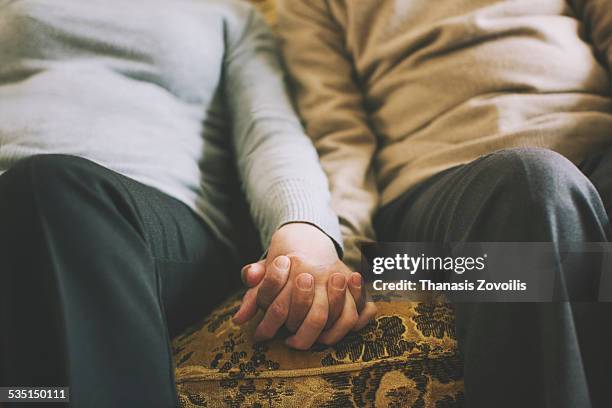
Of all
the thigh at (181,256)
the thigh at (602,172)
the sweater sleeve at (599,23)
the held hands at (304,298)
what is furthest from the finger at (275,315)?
the sweater sleeve at (599,23)

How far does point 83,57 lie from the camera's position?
691mm

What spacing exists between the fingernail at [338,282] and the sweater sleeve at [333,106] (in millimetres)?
138

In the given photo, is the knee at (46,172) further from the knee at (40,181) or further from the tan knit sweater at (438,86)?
the tan knit sweater at (438,86)

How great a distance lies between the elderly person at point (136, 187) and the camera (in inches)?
15.8

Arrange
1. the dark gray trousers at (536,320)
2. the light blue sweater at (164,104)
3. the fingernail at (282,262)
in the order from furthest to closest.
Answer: the light blue sweater at (164,104), the fingernail at (282,262), the dark gray trousers at (536,320)

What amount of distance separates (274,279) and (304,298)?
0.03m

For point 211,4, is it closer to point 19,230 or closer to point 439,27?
point 439,27

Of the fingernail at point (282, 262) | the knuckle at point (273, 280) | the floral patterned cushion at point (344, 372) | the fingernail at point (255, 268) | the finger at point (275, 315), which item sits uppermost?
the fingernail at point (255, 268)

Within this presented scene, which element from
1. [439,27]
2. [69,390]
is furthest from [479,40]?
[69,390]

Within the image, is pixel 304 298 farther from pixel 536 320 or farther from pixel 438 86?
pixel 438 86

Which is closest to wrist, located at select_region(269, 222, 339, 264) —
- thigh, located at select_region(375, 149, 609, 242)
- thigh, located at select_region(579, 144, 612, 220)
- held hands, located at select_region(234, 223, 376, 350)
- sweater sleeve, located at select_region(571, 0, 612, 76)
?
held hands, located at select_region(234, 223, 376, 350)

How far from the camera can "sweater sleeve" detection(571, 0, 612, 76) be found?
0.70m

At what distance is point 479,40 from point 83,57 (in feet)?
1.64

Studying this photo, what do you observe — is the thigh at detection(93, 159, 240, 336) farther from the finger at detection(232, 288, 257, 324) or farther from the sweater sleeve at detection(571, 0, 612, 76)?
the sweater sleeve at detection(571, 0, 612, 76)
